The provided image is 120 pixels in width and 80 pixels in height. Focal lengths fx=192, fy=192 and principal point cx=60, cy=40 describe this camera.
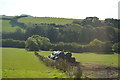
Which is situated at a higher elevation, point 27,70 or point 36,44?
point 36,44

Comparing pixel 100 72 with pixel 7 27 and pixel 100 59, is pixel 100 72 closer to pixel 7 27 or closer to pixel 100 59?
pixel 100 59

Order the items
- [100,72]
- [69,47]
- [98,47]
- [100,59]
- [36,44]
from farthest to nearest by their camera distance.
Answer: [69,47], [98,47], [36,44], [100,59], [100,72]

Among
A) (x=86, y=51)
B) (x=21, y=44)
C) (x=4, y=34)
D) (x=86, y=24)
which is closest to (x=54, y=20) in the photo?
(x=86, y=24)

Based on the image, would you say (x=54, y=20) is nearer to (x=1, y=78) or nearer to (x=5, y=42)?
(x=5, y=42)

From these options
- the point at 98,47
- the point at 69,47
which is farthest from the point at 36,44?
the point at 98,47

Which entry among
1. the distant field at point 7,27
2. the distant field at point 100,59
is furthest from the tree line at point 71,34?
the distant field at point 100,59

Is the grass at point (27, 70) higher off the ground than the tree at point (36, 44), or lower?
lower

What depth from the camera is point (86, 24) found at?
229 ft

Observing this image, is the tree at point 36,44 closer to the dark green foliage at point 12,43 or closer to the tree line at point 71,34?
the dark green foliage at point 12,43

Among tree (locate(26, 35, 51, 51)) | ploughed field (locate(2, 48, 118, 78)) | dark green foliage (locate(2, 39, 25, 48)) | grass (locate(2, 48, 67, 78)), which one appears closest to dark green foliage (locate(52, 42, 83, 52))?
tree (locate(26, 35, 51, 51))

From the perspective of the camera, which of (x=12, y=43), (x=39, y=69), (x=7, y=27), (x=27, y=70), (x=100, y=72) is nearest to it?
(x=27, y=70)

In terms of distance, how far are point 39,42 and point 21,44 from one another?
298 inches

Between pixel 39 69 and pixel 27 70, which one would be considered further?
pixel 39 69

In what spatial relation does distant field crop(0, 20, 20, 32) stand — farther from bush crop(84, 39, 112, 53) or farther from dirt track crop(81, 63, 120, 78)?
dirt track crop(81, 63, 120, 78)
